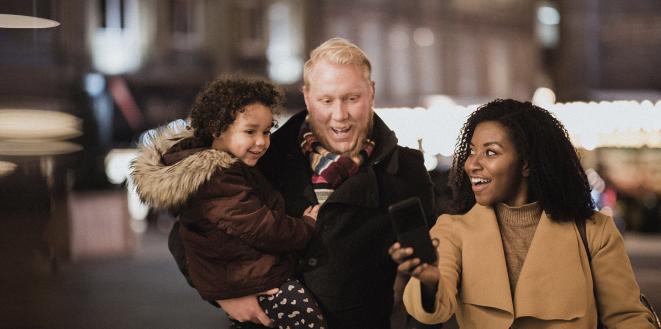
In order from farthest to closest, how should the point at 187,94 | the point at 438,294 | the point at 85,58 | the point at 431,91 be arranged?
the point at 431,91 < the point at 187,94 < the point at 85,58 < the point at 438,294

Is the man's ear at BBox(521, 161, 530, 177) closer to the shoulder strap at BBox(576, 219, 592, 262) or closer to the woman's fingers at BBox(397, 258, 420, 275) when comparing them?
the shoulder strap at BBox(576, 219, 592, 262)

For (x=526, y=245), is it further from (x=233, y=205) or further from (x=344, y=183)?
(x=233, y=205)

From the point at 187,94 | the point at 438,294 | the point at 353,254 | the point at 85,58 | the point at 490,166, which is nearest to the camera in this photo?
the point at 438,294

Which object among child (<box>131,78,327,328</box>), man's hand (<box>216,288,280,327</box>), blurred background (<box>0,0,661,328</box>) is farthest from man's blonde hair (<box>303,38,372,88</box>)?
man's hand (<box>216,288,280,327</box>)

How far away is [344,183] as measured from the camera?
3.08 meters

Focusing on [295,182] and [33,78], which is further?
[33,78]

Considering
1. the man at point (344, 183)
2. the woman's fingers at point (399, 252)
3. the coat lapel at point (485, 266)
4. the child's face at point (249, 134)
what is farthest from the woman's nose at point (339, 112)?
the woman's fingers at point (399, 252)

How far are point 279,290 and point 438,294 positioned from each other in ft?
2.06

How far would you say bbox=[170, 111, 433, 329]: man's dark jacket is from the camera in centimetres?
303

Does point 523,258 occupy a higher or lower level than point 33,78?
lower

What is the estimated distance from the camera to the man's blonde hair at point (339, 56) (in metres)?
3.12

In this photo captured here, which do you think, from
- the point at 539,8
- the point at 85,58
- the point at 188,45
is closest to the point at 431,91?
the point at 539,8

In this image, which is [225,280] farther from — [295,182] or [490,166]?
[490,166]

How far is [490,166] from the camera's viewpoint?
8.95 feet
